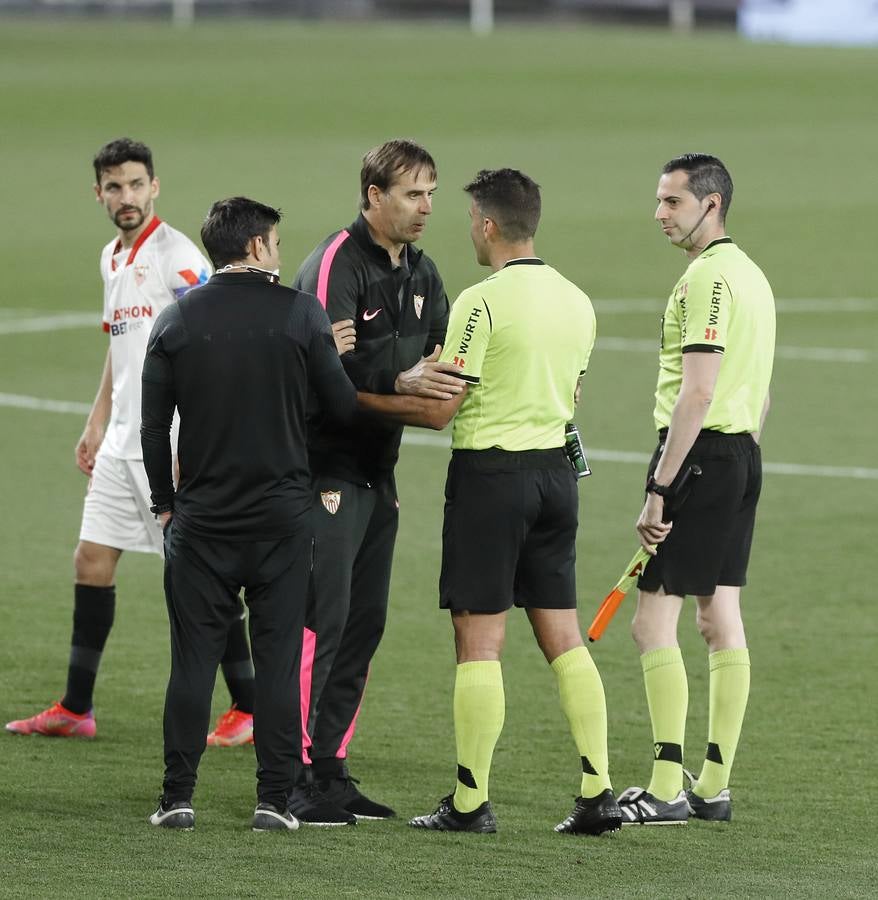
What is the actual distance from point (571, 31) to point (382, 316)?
43.8m

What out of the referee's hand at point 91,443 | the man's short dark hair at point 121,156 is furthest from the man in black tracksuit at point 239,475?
the referee's hand at point 91,443

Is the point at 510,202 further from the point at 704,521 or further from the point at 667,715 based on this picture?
the point at 667,715

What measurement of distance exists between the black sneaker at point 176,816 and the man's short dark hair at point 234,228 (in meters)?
1.79

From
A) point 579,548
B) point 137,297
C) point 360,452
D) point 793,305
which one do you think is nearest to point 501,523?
point 360,452

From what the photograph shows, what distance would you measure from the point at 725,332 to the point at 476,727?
1.59 meters

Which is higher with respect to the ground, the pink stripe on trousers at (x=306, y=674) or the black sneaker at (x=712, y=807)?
the pink stripe on trousers at (x=306, y=674)

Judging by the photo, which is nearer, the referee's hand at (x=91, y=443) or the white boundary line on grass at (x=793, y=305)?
the referee's hand at (x=91, y=443)

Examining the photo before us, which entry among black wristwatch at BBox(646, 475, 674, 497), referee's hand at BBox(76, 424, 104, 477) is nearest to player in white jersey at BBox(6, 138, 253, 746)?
referee's hand at BBox(76, 424, 104, 477)

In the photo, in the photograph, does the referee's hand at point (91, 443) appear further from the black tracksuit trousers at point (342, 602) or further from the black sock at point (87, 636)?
the black tracksuit trousers at point (342, 602)

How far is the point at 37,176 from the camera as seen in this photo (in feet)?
97.9

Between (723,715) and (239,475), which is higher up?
(239,475)

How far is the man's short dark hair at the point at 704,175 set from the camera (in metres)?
6.68

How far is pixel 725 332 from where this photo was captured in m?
6.53

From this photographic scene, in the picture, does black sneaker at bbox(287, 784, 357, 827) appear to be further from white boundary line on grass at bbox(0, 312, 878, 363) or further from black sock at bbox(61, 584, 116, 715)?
white boundary line on grass at bbox(0, 312, 878, 363)
